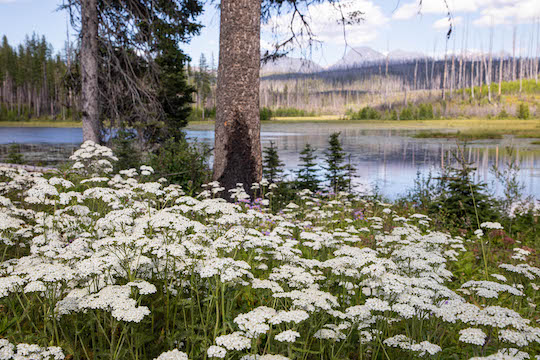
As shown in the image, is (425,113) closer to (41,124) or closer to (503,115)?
(503,115)

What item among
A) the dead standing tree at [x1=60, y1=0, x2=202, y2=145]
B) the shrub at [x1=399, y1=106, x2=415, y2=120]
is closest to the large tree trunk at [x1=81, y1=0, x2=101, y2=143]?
the dead standing tree at [x1=60, y1=0, x2=202, y2=145]

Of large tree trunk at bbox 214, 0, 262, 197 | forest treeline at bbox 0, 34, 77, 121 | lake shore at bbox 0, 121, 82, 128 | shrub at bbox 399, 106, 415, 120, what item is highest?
A: forest treeline at bbox 0, 34, 77, 121

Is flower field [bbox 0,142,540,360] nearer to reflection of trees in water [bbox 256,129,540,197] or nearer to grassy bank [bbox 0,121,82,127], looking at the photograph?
reflection of trees in water [bbox 256,129,540,197]

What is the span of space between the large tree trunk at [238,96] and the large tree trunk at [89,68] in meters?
5.42

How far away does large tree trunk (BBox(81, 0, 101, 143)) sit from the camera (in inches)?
426

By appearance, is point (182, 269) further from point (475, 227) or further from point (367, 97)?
point (367, 97)

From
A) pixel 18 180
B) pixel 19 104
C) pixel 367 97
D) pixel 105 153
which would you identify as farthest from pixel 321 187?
pixel 367 97

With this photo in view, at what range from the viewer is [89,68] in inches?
438

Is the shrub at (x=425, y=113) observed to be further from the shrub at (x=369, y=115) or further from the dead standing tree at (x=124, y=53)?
the dead standing tree at (x=124, y=53)

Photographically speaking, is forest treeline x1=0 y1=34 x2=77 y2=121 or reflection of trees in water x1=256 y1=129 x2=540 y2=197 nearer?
reflection of trees in water x1=256 y1=129 x2=540 y2=197

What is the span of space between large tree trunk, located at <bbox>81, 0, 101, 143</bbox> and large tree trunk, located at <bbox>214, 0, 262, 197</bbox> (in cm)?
542

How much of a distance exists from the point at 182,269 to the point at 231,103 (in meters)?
5.33

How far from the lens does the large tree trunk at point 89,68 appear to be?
35.5 feet

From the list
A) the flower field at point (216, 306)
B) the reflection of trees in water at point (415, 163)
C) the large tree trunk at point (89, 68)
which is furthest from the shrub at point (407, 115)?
the flower field at point (216, 306)
